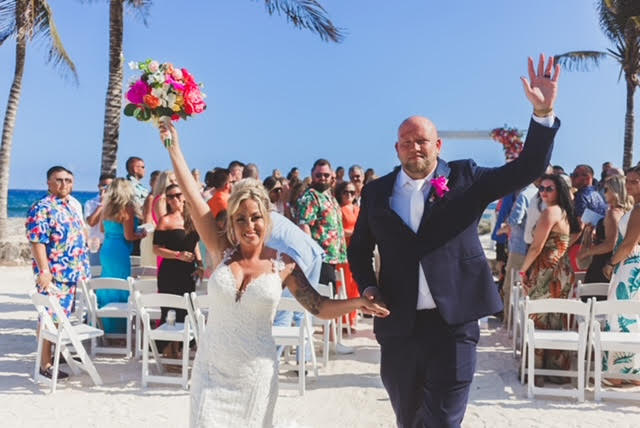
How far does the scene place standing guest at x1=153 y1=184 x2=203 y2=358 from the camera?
6762 millimetres

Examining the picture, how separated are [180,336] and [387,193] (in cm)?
345

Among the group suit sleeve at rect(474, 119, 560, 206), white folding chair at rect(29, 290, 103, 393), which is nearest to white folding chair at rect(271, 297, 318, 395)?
white folding chair at rect(29, 290, 103, 393)

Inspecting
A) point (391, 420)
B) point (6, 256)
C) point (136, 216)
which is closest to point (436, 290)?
point (391, 420)

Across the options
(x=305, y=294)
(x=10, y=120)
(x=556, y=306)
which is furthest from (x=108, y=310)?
(x=10, y=120)

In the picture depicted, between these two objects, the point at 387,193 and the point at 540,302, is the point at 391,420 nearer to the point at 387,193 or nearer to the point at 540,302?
the point at 540,302

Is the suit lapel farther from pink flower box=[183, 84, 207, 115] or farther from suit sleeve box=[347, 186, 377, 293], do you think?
pink flower box=[183, 84, 207, 115]

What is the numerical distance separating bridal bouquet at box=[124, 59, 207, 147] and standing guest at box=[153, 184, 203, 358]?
10.2 ft

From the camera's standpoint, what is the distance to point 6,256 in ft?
52.4

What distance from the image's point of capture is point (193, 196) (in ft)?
11.1

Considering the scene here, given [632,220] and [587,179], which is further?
[587,179]

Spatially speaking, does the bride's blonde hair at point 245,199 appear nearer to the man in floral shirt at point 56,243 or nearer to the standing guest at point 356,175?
the man in floral shirt at point 56,243

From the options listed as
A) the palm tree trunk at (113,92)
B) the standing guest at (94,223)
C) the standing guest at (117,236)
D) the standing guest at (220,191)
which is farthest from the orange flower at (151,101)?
the palm tree trunk at (113,92)

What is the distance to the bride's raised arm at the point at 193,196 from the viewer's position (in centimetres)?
338

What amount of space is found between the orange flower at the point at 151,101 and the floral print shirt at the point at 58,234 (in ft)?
10.8
